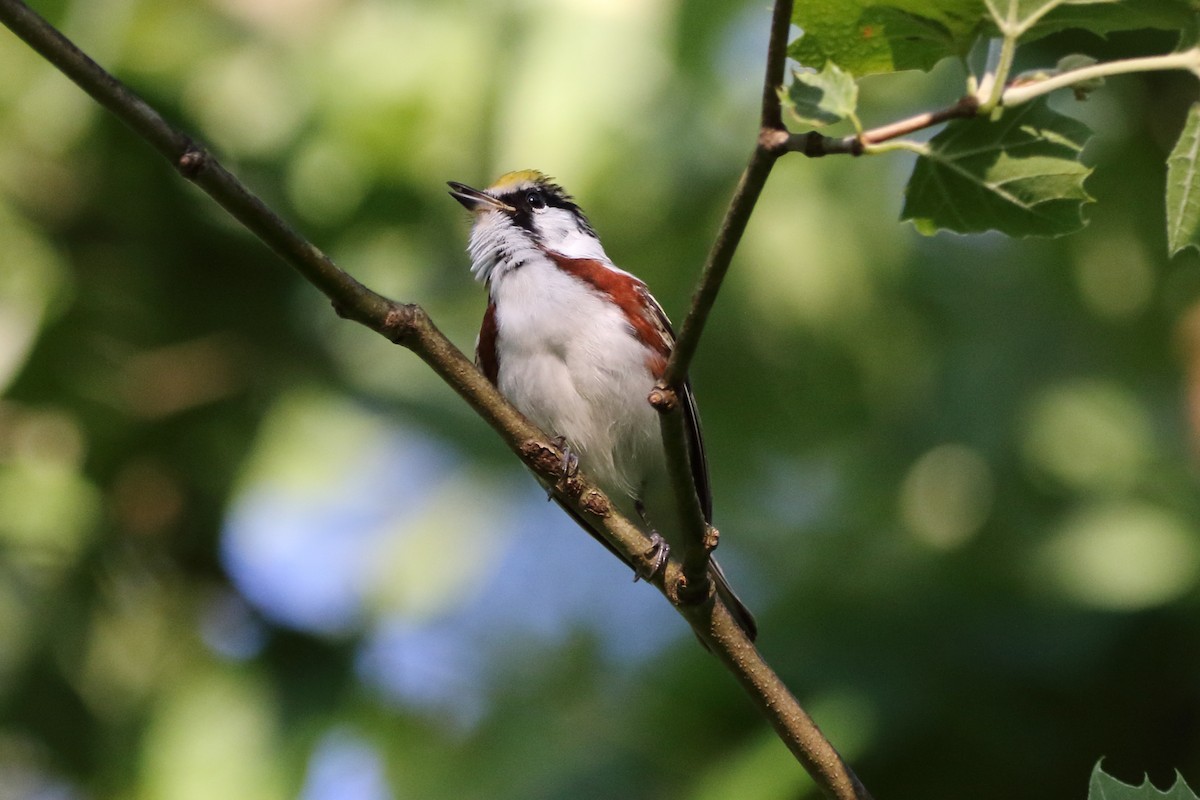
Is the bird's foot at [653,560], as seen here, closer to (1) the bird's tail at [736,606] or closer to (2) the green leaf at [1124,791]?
(2) the green leaf at [1124,791]

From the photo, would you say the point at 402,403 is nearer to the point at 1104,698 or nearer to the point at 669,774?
the point at 669,774

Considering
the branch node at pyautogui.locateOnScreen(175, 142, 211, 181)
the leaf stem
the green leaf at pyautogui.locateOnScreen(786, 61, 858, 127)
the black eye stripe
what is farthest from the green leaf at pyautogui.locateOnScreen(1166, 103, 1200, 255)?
the black eye stripe

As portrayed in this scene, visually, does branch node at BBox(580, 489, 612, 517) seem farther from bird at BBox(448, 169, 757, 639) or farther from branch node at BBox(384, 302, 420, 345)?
bird at BBox(448, 169, 757, 639)

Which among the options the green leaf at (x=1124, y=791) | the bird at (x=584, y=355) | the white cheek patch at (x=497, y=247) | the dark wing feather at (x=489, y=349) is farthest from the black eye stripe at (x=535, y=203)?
the green leaf at (x=1124, y=791)

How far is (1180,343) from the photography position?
6.03 meters

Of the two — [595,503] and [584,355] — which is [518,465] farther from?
[595,503]

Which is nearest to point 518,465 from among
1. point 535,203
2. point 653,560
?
point 535,203

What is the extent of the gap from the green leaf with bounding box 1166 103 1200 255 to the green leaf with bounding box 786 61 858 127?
1.69 feet

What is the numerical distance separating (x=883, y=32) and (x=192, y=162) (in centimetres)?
109

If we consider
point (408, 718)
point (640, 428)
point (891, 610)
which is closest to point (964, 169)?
point (640, 428)

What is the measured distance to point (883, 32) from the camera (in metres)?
2.00

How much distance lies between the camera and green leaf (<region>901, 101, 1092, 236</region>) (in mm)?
2000

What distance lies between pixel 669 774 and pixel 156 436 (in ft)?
9.29

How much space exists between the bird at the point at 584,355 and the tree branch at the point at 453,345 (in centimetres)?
135
